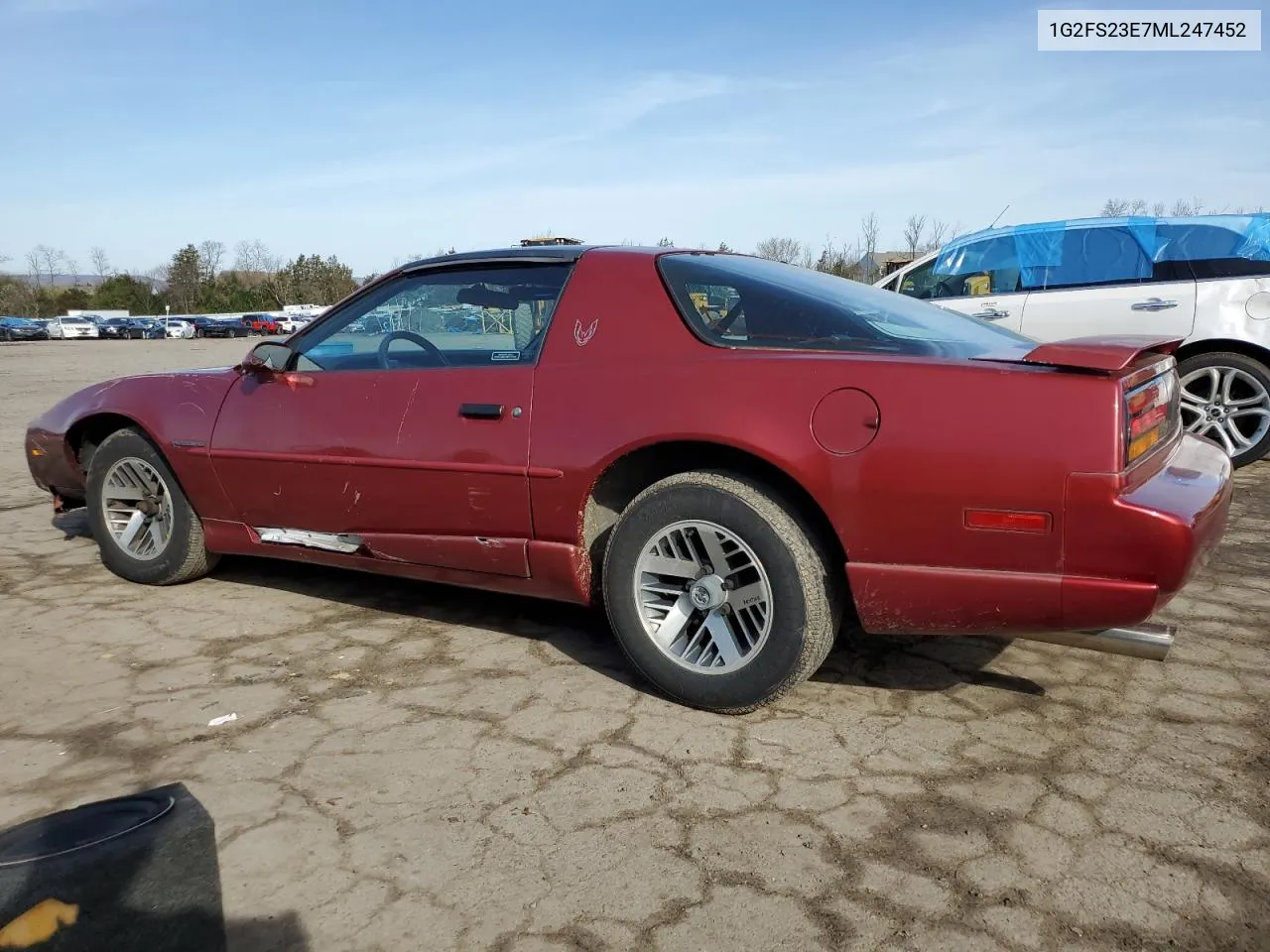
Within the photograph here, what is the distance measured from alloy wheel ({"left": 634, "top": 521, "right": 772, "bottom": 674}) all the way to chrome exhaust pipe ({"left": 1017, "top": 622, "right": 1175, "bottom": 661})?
2.49ft

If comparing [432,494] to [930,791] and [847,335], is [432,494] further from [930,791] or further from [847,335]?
[930,791]

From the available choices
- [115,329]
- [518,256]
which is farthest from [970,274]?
[115,329]

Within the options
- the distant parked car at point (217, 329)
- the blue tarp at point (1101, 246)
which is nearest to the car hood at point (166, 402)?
the blue tarp at point (1101, 246)

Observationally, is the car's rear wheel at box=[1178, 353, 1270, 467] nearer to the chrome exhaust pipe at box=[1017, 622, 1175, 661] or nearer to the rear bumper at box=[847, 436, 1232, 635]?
the rear bumper at box=[847, 436, 1232, 635]

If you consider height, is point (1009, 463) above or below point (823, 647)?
above

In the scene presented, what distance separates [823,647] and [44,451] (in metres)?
3.90

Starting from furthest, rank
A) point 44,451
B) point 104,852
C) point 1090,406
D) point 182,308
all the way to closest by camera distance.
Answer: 1. point 182,308
2. point 44,451
3. point 1090,406
4. point 104,852

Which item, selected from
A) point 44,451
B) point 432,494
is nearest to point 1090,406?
point 432,494

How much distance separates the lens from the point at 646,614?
9.64 ft

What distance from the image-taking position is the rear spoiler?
7.74ft

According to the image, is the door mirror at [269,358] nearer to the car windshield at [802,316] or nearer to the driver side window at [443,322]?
the driver side window at [443,322]

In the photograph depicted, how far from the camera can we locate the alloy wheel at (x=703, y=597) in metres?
2.78

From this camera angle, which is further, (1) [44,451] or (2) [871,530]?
(1) [44,451]

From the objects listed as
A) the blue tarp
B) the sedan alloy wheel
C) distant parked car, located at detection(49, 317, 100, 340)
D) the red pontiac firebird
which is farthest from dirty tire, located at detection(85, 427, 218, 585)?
distant parked car, located at detection(49, 317, 100, 340)
